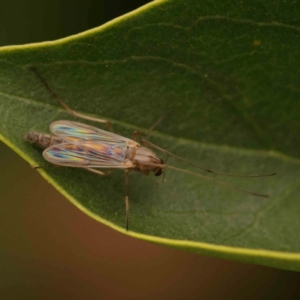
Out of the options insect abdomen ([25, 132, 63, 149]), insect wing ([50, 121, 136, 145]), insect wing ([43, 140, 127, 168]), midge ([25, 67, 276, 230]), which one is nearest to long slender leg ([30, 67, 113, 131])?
midge ([25, 67, 276, 230])

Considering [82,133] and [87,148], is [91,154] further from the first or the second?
[82,133]

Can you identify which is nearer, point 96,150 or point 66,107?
point 66,107

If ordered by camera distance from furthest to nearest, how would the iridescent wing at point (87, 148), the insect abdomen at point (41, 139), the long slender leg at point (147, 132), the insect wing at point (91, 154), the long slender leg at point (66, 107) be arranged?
the insect wing at point (91, 154) → the iridescent wing at point (87, 148) → the long slender leg at point (147, 132) → the insect abdomen at point (41, 139) → the long slender leg at point (66, 107)

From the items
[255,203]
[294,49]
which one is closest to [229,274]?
[255,203]

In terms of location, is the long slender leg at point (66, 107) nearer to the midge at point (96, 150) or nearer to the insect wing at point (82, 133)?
the midge at point (96, 150)

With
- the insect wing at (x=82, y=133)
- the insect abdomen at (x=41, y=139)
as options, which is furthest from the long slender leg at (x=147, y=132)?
the insect abdomen at (x=41, y=139)

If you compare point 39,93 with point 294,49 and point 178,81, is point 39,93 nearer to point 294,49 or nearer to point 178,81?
point 178,81

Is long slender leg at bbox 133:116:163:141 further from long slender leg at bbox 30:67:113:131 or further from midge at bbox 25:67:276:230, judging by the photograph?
long slender leg at bbox 30:67:113:131

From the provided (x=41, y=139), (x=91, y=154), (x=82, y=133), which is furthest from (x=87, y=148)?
(x=41, y=139)
